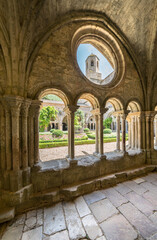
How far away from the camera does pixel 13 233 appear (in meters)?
1.81

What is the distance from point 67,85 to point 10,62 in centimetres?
156

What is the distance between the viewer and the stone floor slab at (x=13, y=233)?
1.74 m

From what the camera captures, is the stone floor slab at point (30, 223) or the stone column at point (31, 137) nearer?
the stone floor slab at point (30, 223)

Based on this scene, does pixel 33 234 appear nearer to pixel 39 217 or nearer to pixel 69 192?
pixel 39 217

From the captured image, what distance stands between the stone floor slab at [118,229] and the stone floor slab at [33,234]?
1235 mm

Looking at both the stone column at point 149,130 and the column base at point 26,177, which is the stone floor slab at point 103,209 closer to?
the column base at point 26,177

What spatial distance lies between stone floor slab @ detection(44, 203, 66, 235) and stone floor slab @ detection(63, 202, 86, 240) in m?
0.12

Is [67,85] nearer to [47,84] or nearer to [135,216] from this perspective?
[47,84]

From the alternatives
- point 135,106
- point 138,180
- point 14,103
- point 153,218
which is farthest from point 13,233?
point 135,106

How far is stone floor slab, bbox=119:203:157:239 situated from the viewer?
1.82 m

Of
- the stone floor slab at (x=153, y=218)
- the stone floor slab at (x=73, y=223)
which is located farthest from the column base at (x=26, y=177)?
the stone floor slab at (x=153, y=218)

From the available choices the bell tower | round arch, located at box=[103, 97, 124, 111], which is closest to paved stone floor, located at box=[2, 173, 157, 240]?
round arch, located at box=[103, 97, 124, 111]

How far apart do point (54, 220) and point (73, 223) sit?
17.0 inches

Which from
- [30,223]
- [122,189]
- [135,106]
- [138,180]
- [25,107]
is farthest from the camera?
[135,106]
